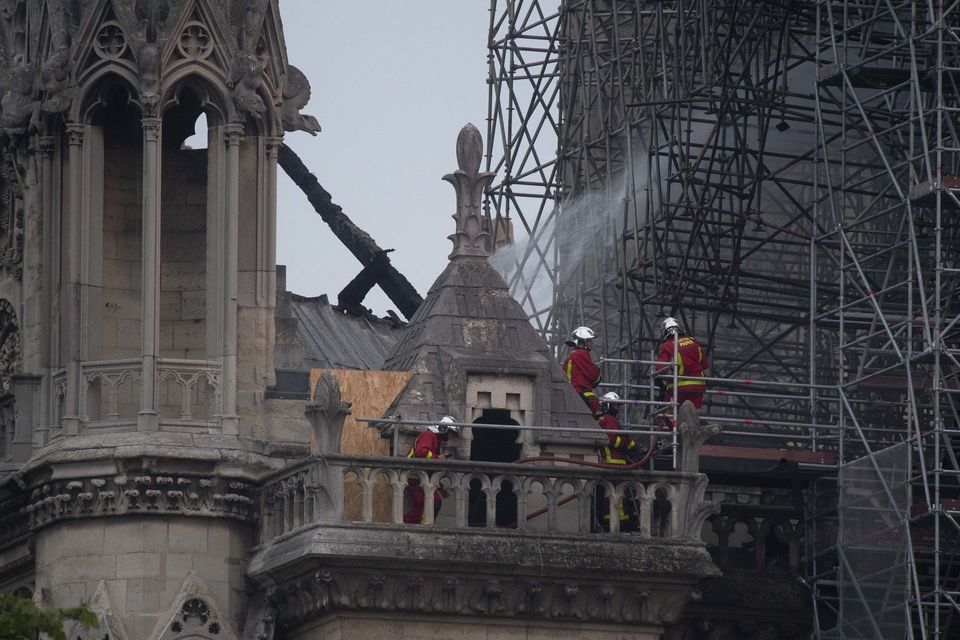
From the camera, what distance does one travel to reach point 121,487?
44.2 m

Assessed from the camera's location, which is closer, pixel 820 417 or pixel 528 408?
pixel 528 408

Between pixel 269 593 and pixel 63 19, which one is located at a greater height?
pixel 63 19

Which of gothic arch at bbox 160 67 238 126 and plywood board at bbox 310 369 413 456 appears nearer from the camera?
plywood board at bbox 310 369 413 456

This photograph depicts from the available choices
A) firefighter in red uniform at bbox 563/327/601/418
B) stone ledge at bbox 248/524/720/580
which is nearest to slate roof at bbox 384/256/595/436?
firefighter in red uniform at bbox 563/327/601/418

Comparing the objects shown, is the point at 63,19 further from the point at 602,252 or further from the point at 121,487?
the point at 602,252

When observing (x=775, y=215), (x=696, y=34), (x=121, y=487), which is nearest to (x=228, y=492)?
(x=121, y=487)

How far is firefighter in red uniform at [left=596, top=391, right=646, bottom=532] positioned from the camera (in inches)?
1772

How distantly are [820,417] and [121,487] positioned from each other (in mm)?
14487

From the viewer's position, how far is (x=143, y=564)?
1738 inches

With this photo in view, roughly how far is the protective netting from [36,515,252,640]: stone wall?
28.0 feet

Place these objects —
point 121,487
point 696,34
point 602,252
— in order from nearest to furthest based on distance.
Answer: point 121,487 < point 696,34 < point 602,252

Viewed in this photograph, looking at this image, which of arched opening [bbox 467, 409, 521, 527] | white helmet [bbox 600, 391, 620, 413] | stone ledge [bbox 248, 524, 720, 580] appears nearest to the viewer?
stone ledge [bbox 248, 524, 720, 580]

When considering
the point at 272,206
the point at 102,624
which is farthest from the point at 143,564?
the point at 272,206

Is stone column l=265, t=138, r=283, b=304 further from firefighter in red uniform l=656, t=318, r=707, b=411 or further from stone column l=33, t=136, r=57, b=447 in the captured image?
firefighter in red uniform l=656, t=318, r=707, b=411
